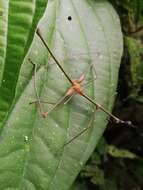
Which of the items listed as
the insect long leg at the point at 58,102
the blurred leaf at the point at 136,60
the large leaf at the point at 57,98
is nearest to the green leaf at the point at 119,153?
the blurred leaf at the point at 136,60

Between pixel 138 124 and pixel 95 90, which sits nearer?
pixel 95 90

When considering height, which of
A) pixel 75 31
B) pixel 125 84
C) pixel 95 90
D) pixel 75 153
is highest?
pixel 75 31

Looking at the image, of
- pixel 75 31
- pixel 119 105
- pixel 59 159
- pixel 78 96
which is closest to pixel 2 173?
pixel 59 159

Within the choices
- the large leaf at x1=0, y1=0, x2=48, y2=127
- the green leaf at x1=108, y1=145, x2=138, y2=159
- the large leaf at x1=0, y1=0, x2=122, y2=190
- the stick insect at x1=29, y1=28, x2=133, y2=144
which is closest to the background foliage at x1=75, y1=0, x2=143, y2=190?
the green leaf at x1=108, y1=145, x2=138, y2=159

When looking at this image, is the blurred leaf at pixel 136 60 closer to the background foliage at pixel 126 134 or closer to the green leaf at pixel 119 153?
the background foliage at pixel 126 134

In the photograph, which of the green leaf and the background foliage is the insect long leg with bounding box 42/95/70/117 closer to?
the background foliage

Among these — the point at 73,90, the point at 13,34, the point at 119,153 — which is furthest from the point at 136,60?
the point at 13,34

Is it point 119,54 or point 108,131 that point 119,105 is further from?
point 119,54
